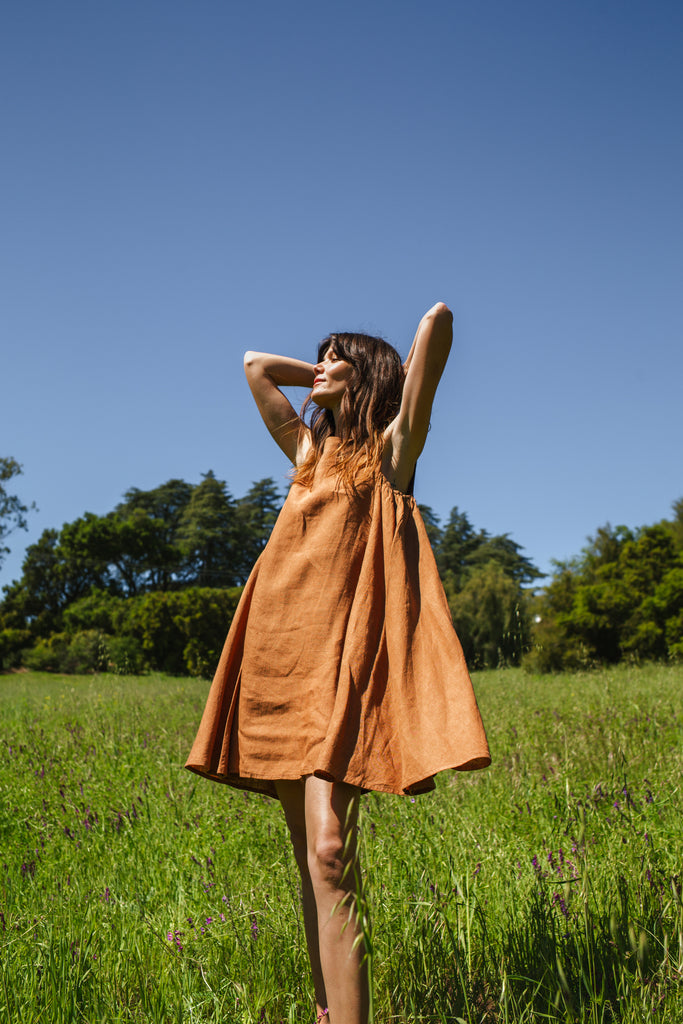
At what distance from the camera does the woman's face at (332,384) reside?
207 cm

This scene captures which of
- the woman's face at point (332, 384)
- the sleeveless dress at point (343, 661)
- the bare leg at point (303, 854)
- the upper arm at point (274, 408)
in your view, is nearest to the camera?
the sleeveless dress at point (343, 661)

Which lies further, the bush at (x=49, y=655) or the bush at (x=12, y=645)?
the bush at (x=12, y=645)

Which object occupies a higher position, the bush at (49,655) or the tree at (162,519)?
the tree at (162,519)

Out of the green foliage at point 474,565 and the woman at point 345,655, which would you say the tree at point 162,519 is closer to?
the green foliage at point 474,565

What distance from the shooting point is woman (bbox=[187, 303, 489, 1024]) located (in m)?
1.52

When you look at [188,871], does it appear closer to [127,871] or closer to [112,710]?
[127,871]

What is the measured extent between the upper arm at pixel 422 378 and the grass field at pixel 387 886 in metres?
1.04

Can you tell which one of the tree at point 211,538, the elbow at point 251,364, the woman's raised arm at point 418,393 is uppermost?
the tree at point 211,538

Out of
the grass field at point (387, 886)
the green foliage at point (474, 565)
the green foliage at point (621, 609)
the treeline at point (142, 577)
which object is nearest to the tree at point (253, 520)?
the treeline at point (142, 577)

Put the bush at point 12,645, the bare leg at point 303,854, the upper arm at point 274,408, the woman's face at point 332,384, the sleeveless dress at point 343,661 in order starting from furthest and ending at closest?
the bush at point 12,645 < the upper arm at point 274,408 < the woman's face at point 332,384 < the bare leg at point 303,854 < the sleeveless dress at point 343,661

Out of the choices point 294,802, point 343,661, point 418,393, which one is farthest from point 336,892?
point 418,393

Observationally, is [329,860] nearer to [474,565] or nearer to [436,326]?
[436,326]

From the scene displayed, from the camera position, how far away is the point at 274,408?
7.52 feet

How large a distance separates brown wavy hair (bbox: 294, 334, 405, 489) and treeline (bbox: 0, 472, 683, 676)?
4.40 feet
